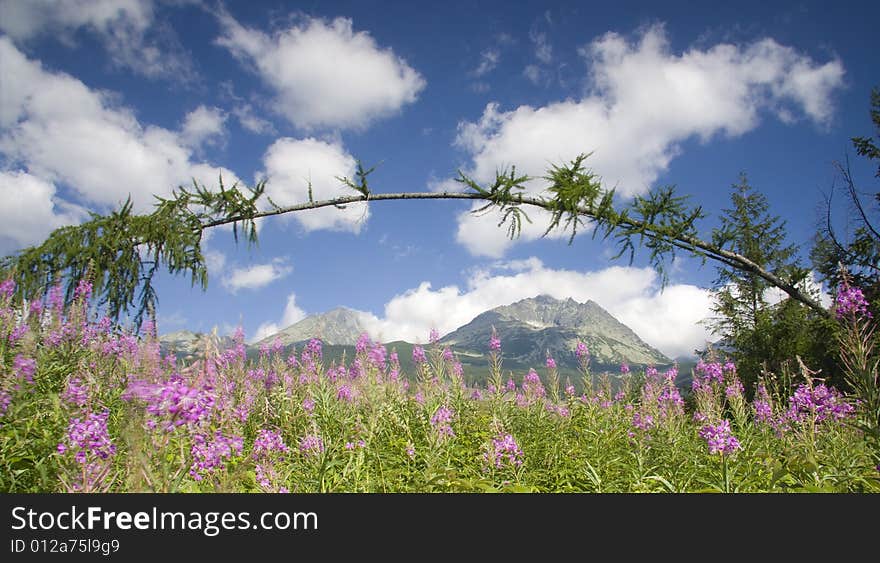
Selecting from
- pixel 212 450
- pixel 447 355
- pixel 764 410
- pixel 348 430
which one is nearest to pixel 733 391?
pixel 764 410

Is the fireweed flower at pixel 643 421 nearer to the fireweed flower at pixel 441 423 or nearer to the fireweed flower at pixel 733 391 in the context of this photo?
the fireweed flower at pixel 733 391

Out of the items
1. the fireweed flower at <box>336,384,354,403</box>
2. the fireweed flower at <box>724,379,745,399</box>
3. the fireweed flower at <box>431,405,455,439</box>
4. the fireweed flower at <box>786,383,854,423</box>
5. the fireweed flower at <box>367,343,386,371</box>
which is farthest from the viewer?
the fireweed flower at <box>367,343,386,371</box>

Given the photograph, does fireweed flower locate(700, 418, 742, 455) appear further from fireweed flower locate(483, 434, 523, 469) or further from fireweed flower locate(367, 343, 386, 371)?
fireweed flower locate(367, 343, 386, 371)

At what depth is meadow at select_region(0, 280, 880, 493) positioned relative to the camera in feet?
9.57

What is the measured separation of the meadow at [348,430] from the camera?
2916 millimetres

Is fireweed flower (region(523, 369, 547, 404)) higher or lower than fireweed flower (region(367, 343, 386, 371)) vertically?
lower

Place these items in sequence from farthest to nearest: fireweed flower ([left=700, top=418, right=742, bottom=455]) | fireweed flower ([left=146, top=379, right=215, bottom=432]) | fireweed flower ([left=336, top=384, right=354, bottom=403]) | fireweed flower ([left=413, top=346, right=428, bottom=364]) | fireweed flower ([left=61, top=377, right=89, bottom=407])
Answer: fireweed flower ([left=413, top=346, right=428, bottom=364]) → fireweed flower ([left=336, top=384, right=354, bottom=403]) → fireweed flower ([left=700, top=418, right=742, bottom=455]) → fireweed flower ([left=61, top=377, right=89, bottom=407]) → fireweed flower ([left=146, top=379, right=215, bottom=432])

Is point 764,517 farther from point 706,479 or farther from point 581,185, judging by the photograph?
point 581,185

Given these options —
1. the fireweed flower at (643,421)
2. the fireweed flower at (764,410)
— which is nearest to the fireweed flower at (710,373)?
the fireweed flower at (764,410)

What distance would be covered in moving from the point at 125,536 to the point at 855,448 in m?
8.09

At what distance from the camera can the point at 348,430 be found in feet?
20.9

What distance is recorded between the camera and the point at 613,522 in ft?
10.5

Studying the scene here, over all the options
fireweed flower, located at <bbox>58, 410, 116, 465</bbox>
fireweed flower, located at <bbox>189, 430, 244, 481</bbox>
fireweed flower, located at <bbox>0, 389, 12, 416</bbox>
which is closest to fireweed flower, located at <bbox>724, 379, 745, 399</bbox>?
fireweed flower, located at <bbox>189, 430, 244, 481</bbox>

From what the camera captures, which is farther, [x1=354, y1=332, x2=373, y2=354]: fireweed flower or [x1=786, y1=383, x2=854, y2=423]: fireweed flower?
[x1=354, y1=332, x2=373, y2=354]: fireweed flower
